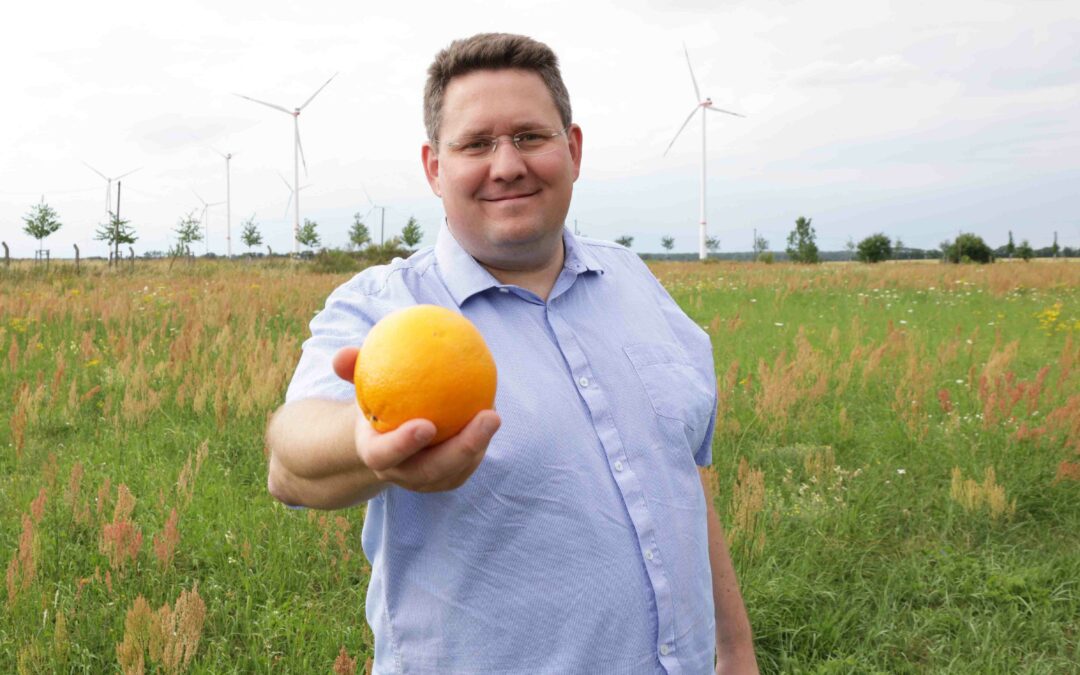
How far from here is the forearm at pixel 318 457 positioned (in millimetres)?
1226

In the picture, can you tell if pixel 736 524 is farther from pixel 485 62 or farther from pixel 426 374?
pixel 426 374

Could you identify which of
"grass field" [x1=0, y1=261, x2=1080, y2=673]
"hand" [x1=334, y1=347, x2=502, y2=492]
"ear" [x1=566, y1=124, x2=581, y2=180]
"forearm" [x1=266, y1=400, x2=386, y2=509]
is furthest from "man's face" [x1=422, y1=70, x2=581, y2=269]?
"grass field" [x1=0, y1=261, x2=1080, y2=673]

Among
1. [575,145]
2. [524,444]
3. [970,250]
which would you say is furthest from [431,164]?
[970,250]

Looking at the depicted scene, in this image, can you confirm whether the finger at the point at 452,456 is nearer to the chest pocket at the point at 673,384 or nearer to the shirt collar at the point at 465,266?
the shirt collar at the point at 465,266

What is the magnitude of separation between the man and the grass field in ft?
3.46

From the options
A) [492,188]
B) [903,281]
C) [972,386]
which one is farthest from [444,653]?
[903,281]

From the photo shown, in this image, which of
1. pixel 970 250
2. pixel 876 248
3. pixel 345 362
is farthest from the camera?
pixel 876 248

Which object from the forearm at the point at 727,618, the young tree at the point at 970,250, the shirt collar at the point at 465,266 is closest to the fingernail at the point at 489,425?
the shirt collar at the point at 465,266

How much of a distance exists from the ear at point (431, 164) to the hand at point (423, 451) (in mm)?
887

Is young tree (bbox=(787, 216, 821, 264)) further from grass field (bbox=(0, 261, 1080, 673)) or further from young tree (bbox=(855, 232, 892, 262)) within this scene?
grass field (bbox=(0, 261, 1080, 673))

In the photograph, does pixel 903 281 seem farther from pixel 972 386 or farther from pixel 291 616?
pixel 291 616

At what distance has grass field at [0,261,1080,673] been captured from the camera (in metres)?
2.86

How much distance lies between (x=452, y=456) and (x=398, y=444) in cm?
8

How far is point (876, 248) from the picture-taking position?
61656mm
